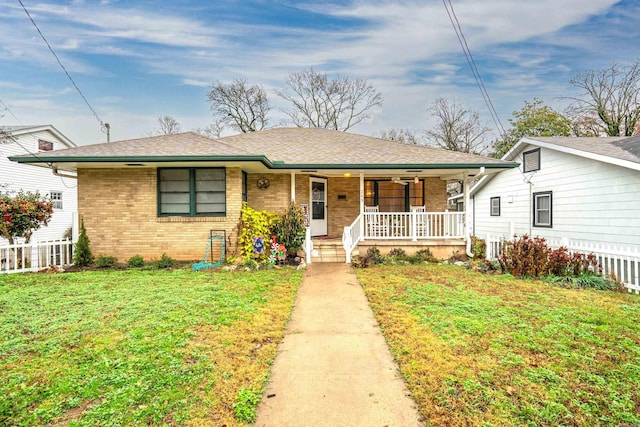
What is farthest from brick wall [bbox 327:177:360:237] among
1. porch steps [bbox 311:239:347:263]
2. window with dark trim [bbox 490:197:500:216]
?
window with dark trim [bbox 490:197:500:216]

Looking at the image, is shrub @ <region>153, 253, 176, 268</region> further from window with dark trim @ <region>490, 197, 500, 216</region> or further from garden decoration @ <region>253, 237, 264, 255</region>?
window with dark trim @ <region>490, 197, 500, 216</region>

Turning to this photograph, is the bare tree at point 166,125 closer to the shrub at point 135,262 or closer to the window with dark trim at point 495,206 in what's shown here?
the shrub at point 135,262

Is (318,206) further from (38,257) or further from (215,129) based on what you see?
(215,129)

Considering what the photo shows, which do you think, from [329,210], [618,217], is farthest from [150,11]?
[618,217]

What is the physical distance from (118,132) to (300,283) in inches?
893

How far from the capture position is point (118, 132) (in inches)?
907

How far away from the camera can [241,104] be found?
28594 mm

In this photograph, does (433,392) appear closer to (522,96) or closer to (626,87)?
(522,96)

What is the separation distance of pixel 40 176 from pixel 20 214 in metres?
10.2

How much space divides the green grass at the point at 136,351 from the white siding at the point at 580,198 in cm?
886

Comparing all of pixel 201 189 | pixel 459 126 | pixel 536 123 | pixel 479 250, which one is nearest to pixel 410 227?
pixel 479 250

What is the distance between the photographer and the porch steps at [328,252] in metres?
9.70

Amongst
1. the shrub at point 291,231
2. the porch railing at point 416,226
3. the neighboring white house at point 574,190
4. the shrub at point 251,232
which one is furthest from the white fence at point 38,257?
the neighboring white house at point 574,190

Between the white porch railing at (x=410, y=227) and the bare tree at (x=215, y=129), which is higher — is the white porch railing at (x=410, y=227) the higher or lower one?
the lower one
